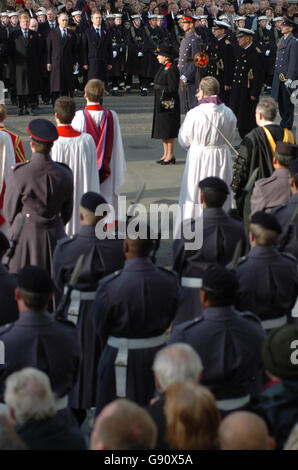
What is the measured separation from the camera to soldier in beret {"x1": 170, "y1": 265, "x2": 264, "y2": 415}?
14.1ft

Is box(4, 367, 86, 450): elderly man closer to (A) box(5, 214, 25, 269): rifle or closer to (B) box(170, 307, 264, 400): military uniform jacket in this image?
(B) box(170, 307, 264, 400): military uniform jacket

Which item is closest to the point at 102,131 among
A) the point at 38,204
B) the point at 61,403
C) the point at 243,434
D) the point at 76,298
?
the point at 38,204

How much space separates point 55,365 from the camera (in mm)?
4285

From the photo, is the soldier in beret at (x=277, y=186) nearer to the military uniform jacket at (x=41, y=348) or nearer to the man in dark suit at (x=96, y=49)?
the military uniform jacket at (x=41, y=348)

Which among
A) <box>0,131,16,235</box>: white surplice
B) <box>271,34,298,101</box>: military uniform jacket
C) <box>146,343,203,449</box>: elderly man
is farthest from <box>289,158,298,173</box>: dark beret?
<box>271,34,298,101</box>: military uniform jacket

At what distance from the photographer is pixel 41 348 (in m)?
4.24

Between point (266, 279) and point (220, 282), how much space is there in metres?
0.72

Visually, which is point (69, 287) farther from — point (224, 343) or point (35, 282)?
point (224, 343)

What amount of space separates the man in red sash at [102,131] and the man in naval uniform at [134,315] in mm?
3357

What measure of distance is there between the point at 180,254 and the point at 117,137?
9.61 ft

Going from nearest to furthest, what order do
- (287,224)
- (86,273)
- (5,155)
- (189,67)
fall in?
1. (86,273)
2. (287,224)
3. (5,155)
4. (189,67)

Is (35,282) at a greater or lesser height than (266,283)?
greater

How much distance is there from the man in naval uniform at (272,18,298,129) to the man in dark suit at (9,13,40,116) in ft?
15.6

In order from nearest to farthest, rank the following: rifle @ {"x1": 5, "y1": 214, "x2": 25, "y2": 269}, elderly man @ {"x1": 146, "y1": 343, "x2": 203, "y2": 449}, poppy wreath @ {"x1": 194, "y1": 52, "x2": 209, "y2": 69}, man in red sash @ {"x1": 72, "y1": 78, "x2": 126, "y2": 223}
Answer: elderly man @ {"x1": 146, "y1": 343, "x2": 203, "y2": 449} → rifle @ {"x1": 5, "y1": 214, "x2": 25, "y2": 269} → man in red sash @ {"x1": 72, "y1": 78, "x2": 126, "y2": 223} → poppy wreath @ {"x1": 194, "y1": 52, "x2": 209, "y2": 69}
